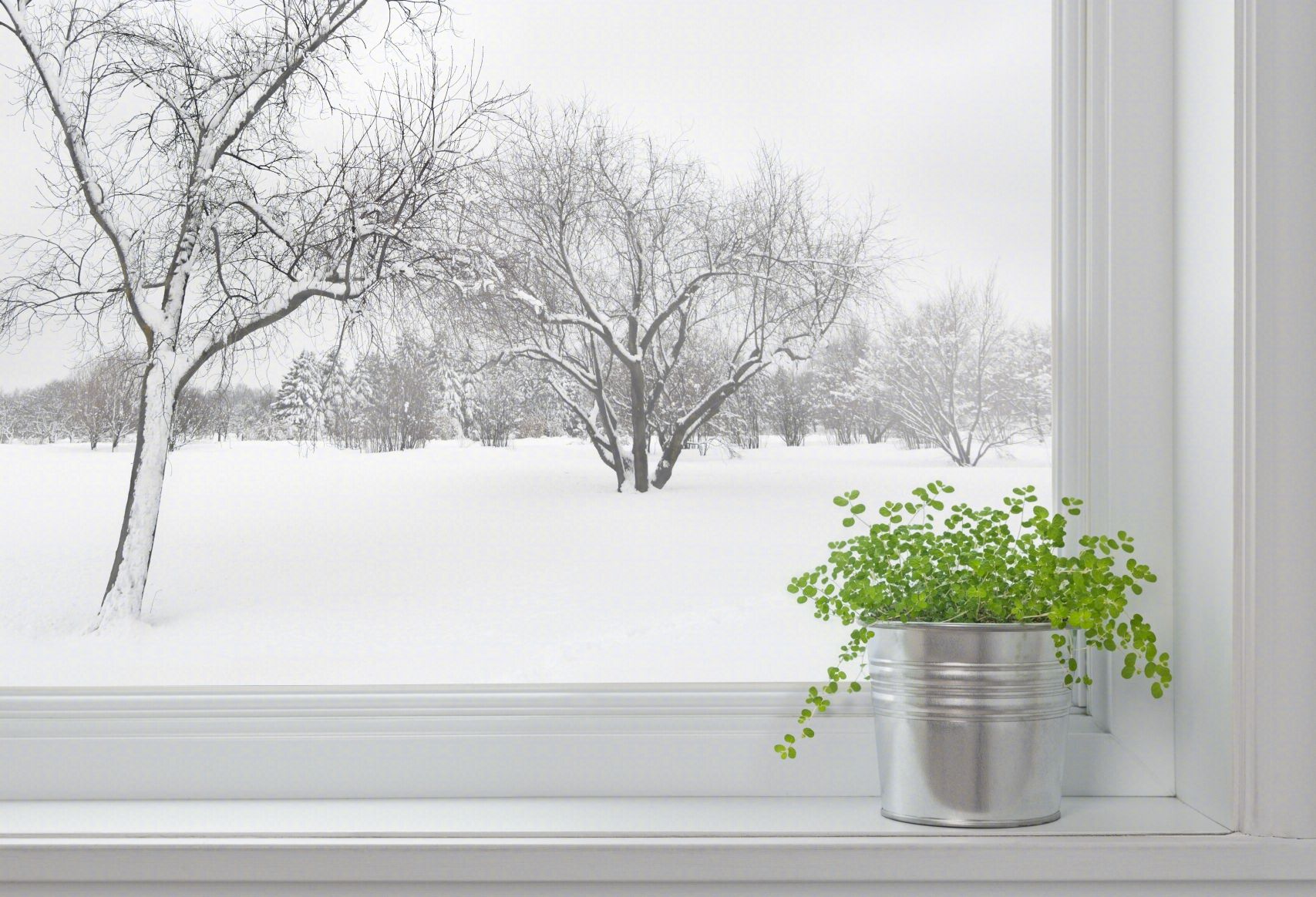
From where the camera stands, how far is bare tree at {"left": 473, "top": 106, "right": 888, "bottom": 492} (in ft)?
3.97

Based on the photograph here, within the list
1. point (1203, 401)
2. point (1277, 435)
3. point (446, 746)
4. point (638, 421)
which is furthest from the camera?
point (638, 421)

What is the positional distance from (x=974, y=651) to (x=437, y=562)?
62 centimetres

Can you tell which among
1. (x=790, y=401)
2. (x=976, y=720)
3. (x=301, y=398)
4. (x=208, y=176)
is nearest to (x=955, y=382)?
(x=790, y=401)

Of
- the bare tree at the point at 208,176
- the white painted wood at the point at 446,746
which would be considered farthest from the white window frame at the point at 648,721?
the bare tree at the point at 208,176

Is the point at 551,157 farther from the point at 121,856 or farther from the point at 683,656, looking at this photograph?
the point at 121,856

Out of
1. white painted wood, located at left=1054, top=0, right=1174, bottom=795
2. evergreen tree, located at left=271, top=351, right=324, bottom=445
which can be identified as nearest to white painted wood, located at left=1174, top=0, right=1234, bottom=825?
white painted wood, located at left=1054, top=0, right=1174, bottom=795

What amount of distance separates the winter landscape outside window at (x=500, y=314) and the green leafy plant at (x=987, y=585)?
15cm

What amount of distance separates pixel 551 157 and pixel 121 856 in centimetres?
88

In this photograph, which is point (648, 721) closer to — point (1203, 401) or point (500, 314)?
point (500, 314)

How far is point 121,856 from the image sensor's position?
3.05 feet

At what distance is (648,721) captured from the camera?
1.12 m

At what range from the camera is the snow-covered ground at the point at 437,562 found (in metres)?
1.16

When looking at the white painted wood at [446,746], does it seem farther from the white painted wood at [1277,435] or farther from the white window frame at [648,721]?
the white painted wood at [1277,435]

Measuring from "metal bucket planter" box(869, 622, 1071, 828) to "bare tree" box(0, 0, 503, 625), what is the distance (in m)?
0.72
